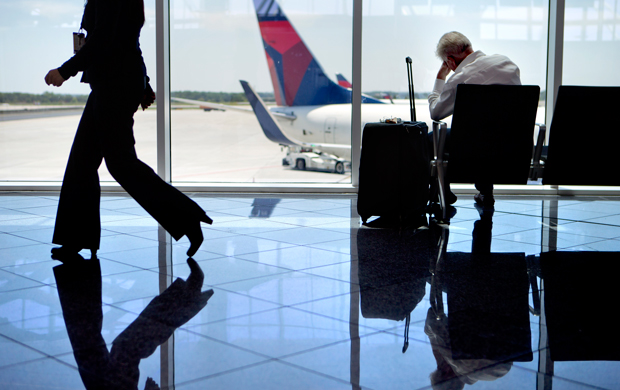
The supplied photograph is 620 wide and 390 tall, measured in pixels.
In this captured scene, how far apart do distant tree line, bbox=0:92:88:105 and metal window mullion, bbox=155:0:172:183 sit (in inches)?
31.4

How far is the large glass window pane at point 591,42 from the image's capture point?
15.9 feet

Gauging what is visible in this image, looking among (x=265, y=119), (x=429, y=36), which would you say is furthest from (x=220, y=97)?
(x=429, y=36)

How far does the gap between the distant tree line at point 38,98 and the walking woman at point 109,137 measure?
289cm

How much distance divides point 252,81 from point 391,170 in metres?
2.24

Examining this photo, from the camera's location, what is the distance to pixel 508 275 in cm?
215

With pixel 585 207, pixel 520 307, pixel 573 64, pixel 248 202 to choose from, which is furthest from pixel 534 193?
pixel 520 307

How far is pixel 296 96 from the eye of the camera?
17.7 feet

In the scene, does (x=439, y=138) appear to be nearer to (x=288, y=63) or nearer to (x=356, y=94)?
Answer: (x=356, y=94)

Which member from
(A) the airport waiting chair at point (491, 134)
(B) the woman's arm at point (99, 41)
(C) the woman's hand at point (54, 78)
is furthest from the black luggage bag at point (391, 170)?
(C) the woman's hand at point (54, 78)

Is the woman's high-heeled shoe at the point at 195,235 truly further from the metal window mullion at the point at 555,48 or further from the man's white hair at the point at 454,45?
the metal window mullion at the point at 555,48

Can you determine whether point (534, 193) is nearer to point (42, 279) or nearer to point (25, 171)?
point (42, 279)

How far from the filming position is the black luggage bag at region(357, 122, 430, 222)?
322cm

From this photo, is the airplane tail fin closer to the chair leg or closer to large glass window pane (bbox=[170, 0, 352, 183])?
large glass window pane (bbox=[170, 0, 352, 183])

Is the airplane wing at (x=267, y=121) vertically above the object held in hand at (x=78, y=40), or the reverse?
the object held in hand at (x=78, y=40)
